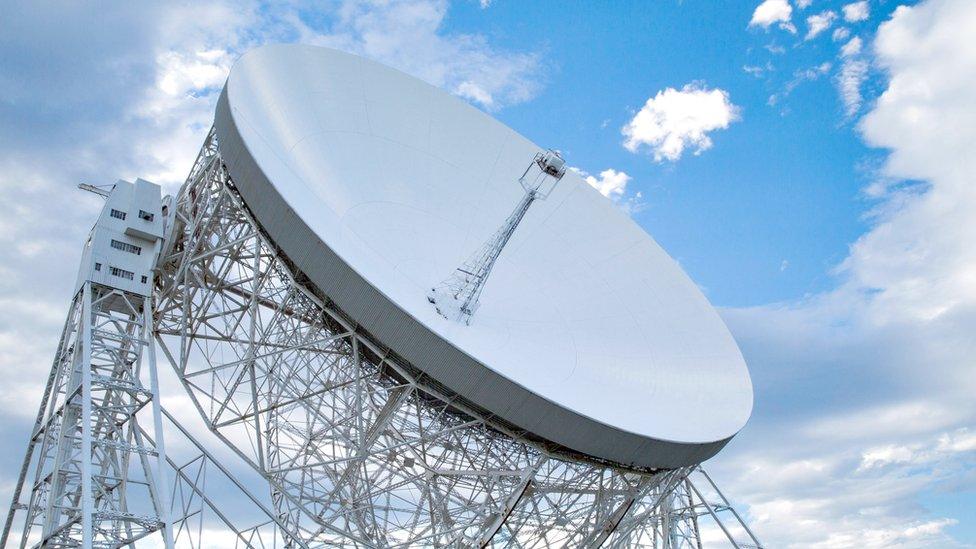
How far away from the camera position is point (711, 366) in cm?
2342

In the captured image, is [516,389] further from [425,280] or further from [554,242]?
[554,242]

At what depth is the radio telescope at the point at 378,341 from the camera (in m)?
18.9

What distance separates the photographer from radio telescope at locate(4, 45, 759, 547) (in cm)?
1888

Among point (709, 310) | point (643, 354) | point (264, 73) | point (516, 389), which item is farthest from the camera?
point (709, 310)

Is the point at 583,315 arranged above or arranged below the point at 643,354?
above

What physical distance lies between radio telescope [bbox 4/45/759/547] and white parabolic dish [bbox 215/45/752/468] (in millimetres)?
65

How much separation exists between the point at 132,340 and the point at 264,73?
22.0 feet

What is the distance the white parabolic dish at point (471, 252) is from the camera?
18297 mm

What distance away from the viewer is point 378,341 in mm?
18656

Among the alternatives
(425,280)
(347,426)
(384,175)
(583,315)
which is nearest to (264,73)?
(384,175)

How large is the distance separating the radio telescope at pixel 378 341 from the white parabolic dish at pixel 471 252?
6 centimetres

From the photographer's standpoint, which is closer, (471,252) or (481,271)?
(481,271)

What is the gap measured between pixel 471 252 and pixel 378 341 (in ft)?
20.0

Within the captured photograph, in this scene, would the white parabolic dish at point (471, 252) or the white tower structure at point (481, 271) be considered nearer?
the white parabolic dish at point (471, 252)
